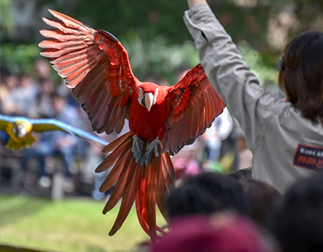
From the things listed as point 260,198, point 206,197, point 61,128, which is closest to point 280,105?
point 260,198

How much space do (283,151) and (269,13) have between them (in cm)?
684

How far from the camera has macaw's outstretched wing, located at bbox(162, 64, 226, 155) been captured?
6.10ft

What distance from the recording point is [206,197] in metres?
0.77

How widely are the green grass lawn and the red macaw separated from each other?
145 cm

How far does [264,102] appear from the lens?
3.37 ft

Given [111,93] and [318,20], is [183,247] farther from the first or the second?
[318,20]

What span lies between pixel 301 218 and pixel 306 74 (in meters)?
0.49

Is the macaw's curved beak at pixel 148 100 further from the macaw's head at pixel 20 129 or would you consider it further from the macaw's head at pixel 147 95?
the macaw's head at pixel 20 129

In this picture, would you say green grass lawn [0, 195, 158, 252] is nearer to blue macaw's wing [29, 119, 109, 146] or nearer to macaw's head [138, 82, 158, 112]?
blue macaw's wing [29, 119, 109, 146]

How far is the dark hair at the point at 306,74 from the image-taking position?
3.30 feet

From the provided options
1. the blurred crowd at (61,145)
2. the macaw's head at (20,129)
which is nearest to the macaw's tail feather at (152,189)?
the macaw's head at (20,129)

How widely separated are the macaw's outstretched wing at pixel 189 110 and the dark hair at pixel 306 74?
0.80 metres

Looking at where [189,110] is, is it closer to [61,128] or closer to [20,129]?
[61,128]

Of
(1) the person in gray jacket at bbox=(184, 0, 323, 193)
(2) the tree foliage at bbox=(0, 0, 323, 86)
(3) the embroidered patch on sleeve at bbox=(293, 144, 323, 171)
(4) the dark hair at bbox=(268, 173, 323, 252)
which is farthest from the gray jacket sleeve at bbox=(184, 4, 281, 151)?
(2) the tree foliage at bbox=(0, 0, 323, 86)
